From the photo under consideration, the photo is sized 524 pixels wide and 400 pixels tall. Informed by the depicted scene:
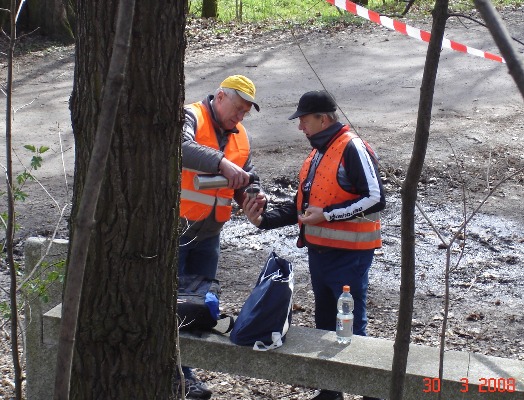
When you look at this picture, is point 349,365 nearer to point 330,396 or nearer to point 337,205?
point 330,396

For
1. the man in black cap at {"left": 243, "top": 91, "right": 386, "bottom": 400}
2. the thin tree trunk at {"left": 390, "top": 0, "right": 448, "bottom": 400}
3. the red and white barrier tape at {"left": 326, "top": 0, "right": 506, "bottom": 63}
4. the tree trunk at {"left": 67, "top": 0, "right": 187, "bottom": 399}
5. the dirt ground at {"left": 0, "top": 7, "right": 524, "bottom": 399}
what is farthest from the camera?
the red and white barrier tape at {"left": 326, "top": 0, "right": 506, "bottom": 63}

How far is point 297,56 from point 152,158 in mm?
12303

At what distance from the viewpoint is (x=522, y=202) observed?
8539mm

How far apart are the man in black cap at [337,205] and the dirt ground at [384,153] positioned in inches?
25.5

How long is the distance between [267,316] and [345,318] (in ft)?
1.40

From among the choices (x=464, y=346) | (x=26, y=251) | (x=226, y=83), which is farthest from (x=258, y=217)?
(x=464, y=346)

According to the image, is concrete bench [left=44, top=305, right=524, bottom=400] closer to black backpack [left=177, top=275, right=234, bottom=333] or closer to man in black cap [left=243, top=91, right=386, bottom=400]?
black backpack [left=177, top=275, right=234, bottom=333]

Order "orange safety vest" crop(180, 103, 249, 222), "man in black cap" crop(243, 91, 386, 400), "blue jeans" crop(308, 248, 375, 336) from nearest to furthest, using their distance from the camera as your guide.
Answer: "man in black cap" crop(243, 91, 386, 400), "blue jeans" crop(308, 248, 375, 336), "orange safety vest" crop(180, 103, 249, 222)

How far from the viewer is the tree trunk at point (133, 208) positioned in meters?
2.55

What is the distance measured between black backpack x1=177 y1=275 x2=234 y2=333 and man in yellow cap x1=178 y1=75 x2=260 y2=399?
0.32 metres

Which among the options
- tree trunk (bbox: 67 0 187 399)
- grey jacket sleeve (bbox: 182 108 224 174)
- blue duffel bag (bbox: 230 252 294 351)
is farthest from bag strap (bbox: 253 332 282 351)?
tree trunk (bbox: 67 0 187 399)

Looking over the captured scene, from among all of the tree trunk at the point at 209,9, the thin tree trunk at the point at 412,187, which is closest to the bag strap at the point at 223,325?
the thin tree trunk at the point at 412,187

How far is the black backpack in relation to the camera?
4453 millimetres

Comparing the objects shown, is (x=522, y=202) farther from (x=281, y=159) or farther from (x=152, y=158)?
(x=152, y=158)
